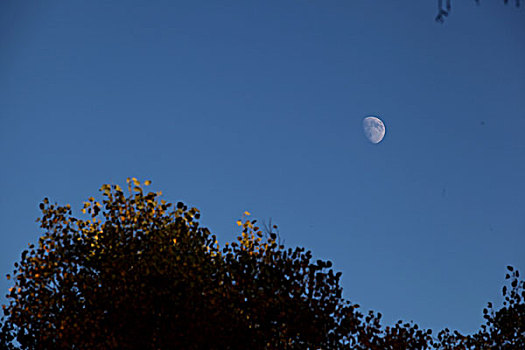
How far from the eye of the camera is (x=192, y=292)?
3195cm

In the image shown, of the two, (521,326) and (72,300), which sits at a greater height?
(521,326)

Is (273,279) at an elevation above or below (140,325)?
above

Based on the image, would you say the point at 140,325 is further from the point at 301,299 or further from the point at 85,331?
the point at 301,299

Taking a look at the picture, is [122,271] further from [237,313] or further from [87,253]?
[237,313]

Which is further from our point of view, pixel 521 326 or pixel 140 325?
pixel 521 326

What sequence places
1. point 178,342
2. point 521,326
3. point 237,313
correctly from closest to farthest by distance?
point 178,342 → point 237,313 → point 521,326

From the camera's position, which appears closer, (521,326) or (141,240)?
(141,240)

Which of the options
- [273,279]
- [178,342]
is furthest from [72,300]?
[273,279]

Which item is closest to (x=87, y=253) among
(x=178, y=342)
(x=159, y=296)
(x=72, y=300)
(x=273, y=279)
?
(x=72, y=300)

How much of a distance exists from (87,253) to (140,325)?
5.95 meters

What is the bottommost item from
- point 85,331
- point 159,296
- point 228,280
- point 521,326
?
point 85,331

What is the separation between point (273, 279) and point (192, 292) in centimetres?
524

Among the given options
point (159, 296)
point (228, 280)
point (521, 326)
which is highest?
point (521, 326)

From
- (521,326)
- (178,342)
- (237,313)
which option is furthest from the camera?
(521,326)
